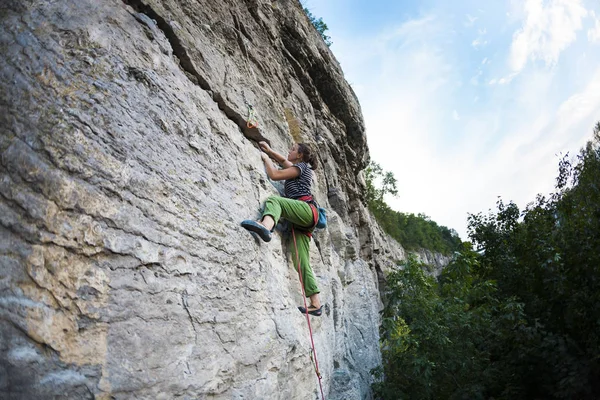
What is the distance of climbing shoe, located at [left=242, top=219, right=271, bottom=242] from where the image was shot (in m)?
3.07

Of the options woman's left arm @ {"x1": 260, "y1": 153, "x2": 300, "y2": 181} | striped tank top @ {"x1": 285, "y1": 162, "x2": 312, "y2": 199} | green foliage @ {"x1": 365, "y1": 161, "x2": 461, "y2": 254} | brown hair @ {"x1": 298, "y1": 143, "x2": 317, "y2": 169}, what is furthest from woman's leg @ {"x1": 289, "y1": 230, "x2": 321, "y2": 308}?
green foliage @ {"x1": 365, "y1": 161, "x2": 461, "y2": 254}

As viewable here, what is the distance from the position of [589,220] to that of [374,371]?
469cm

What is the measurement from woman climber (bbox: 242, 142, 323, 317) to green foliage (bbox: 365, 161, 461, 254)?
15220 millimetres

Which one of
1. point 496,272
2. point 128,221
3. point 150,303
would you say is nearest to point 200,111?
point 128,221

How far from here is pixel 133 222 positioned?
2.15m

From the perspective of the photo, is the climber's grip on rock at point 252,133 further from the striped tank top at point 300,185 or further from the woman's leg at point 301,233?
the woman's leg at point 301,233

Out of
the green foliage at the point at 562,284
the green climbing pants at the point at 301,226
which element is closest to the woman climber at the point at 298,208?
the green climbing pants at the point at 301,226

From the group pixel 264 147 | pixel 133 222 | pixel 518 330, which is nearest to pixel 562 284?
pixel 518 330

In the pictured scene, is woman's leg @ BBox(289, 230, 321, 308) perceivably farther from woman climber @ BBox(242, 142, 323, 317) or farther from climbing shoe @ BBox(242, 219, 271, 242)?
climbing shoe @ BBox(242, 219, 271, 242)

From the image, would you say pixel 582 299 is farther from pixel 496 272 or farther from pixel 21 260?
pixel 21 260

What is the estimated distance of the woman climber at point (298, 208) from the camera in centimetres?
363

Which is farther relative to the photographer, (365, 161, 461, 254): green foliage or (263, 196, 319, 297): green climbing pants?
(365, 161, 461, 254): green foliage

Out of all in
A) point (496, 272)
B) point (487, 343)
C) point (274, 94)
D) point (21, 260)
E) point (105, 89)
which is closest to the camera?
point (21, 260)

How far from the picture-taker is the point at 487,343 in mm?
6762
